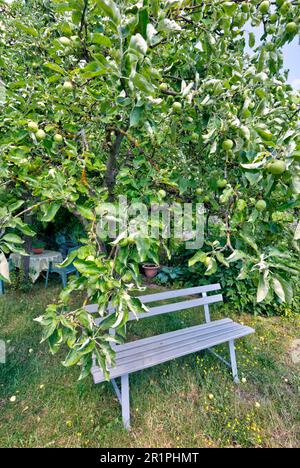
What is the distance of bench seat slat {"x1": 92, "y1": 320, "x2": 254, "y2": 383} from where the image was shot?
1982mm

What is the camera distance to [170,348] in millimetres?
2309

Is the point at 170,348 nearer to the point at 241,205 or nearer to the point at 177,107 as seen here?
→ the point at 241,205

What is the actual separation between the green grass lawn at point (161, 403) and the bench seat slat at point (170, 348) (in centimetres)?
35

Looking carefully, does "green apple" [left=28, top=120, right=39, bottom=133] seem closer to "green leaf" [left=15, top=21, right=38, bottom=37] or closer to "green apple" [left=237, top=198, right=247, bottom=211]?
"green leaf" [left=15, top=21, right=38, bottom=37]

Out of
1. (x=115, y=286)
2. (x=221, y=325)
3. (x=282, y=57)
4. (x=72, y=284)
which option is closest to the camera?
(x=115, y=286)

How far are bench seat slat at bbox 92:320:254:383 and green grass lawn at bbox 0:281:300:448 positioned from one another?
354 millimetres

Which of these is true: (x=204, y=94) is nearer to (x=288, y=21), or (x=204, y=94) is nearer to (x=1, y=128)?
(x=288, y=21)

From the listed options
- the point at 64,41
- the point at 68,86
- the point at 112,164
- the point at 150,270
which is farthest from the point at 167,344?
the point at 150,270

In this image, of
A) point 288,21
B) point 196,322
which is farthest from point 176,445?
point 288,21

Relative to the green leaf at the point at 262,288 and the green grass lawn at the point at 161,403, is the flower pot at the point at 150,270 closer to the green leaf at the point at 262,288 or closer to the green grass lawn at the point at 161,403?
the green grass lawn at the point at 161,403

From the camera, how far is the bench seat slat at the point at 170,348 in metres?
1.98

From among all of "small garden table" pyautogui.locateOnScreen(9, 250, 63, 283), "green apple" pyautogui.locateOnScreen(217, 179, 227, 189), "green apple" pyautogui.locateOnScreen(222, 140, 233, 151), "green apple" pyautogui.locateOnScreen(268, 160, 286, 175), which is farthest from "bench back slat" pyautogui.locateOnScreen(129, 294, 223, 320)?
"small garden table" pyautogui.locateOnScreen(9, 250, 63, 283)

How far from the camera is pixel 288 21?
1238 millimetres

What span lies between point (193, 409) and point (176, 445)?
34cm
